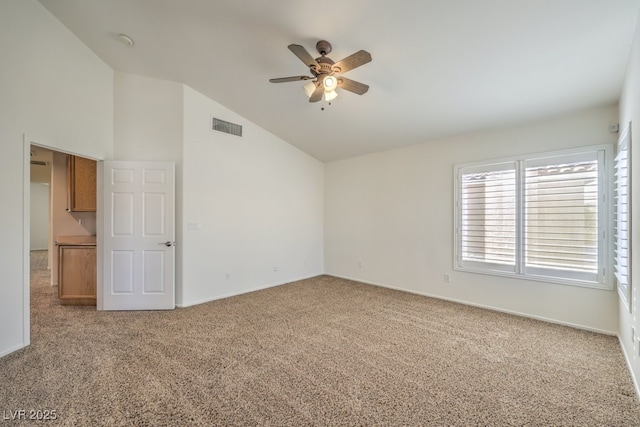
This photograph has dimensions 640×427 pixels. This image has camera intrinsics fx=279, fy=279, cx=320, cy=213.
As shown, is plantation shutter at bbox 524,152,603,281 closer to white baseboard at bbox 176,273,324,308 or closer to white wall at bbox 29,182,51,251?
white baseboard at bbox 176,273,324,308

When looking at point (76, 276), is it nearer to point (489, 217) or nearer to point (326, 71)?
point (326, 71)

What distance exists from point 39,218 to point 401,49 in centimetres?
1336

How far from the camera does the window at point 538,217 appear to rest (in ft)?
10.8

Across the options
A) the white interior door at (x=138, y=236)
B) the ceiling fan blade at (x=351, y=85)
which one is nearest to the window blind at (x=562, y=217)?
the ceiling fan blade at (x=351, y=85)

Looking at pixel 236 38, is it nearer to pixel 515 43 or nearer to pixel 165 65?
pixel 165 65

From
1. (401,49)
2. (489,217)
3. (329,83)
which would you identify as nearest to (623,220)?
(489,217)

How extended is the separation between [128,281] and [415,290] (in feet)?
14.9

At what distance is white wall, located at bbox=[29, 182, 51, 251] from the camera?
9.99m

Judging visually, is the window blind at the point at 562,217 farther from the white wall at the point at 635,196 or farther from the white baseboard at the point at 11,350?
the white baseboard at the point at 11,350

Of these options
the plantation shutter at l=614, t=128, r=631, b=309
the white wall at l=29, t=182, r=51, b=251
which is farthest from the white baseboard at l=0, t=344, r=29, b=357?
the white wall at l=29, t=182, r=51, b=251

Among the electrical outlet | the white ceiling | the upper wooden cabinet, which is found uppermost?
the white ceiling

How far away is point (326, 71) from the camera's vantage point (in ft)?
9.04

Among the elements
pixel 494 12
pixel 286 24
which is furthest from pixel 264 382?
pixel 494 12

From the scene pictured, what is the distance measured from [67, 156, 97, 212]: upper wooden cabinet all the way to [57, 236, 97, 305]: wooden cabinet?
Answer: 805 millimetres
